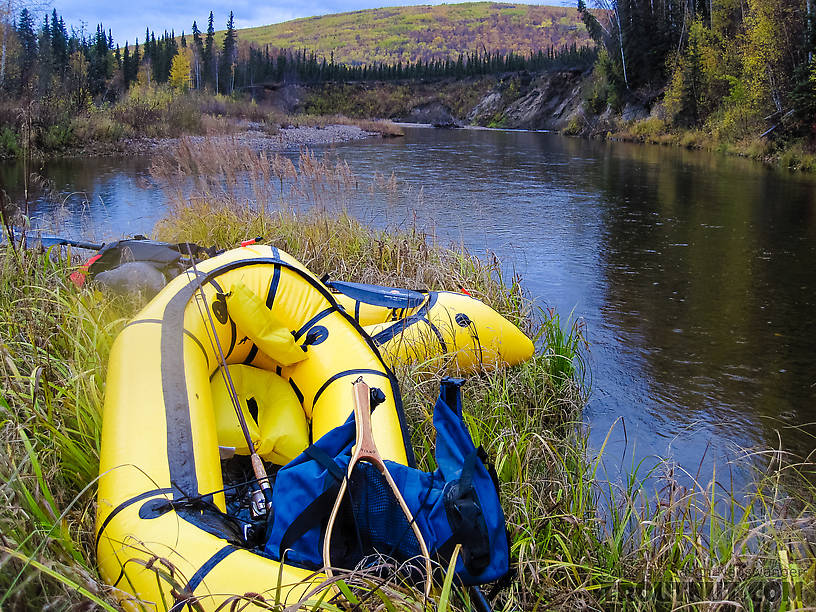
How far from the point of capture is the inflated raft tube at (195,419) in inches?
71.4

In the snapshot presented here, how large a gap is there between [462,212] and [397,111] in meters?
58.1

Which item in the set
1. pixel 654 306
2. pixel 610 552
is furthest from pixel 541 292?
pixel 610 552

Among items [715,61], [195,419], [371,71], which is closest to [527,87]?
[371,71]

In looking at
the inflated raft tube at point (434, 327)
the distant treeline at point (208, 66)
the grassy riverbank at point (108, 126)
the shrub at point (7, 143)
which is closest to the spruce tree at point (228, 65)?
the distant treeline at point (208, 66)

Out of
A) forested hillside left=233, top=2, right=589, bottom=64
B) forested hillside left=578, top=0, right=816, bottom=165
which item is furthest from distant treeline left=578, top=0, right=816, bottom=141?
forested hillside left=233, top=2, right=589, bottom=64

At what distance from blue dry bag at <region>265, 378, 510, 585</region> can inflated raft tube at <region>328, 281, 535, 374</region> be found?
5.65 feet

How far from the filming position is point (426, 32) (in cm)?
14812

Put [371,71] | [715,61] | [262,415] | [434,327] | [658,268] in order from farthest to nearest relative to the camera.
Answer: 1. [371,71]
2. [715,61]
3. [658,268]
4. [434,327]
5. [262,415]

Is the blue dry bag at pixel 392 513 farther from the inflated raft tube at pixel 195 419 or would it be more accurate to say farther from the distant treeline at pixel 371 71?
the distant treeline at pixel 371 71

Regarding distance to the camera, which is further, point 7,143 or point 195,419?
point 7,143

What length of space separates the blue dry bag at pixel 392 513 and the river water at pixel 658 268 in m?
1.85

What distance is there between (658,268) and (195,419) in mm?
6448

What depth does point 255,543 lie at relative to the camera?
225 cm

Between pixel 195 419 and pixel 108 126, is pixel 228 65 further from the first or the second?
pixel 195 419
